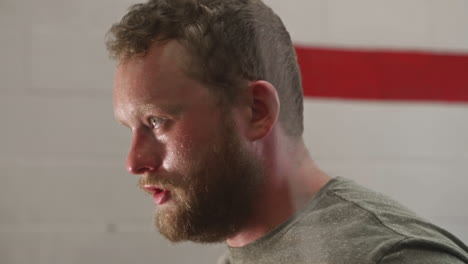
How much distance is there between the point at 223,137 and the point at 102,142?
569 millimetres

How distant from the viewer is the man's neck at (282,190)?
2.81ft

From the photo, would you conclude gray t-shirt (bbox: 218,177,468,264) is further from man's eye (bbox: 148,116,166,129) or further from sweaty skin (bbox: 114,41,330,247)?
man's eye (bbox: 148,116,166,129)

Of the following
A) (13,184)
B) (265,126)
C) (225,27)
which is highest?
(225,27)

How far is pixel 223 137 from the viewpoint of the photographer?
2.78ft

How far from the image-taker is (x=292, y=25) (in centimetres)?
125

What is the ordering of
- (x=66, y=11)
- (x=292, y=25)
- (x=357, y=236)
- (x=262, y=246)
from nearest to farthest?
1. (x=357, y=236)
2. (x=262, y=246)
3. (x=292, y=25)
4. (x=66, y=11)

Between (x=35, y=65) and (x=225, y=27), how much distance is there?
2.15 ft

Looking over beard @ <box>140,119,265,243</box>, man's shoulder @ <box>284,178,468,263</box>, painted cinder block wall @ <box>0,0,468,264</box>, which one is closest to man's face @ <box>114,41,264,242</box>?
beard @ <box>140,119,265,243</box>

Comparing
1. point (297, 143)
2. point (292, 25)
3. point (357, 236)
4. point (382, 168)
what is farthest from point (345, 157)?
point (357, 236)

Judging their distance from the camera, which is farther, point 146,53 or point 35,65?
point 35,65

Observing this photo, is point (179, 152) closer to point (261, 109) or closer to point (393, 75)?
point (261, 109)

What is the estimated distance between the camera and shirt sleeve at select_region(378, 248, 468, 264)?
0.71m

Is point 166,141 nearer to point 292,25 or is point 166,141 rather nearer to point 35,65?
point 292,25

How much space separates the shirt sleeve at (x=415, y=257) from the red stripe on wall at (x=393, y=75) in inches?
27.3
